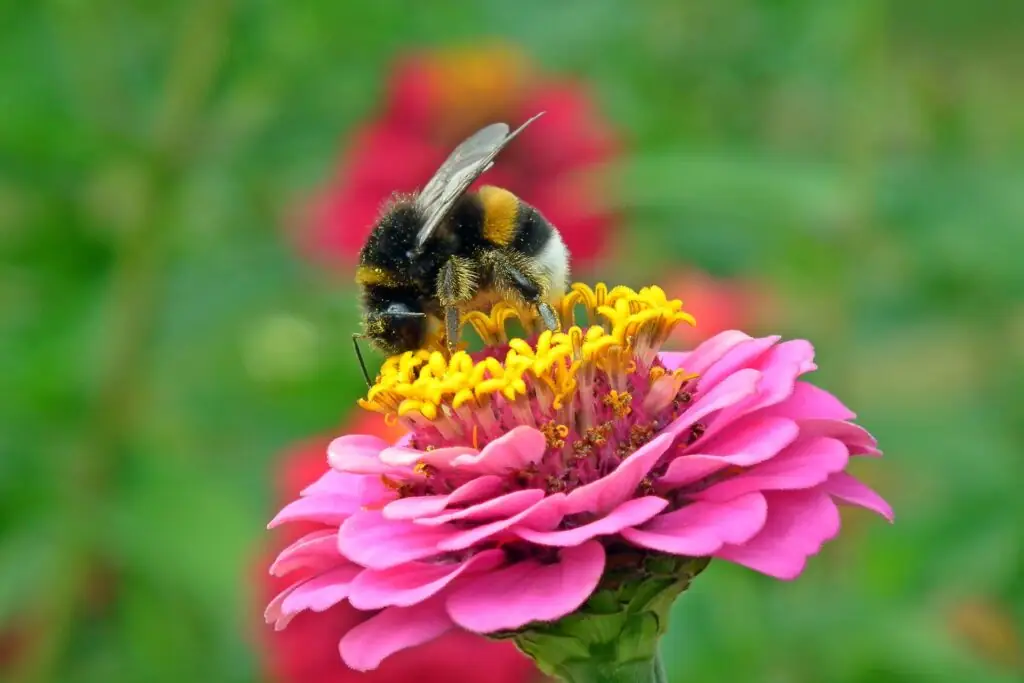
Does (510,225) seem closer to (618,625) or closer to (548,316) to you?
(548,316)

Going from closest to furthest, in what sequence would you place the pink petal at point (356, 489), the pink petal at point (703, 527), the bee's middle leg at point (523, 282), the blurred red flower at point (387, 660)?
the pink petal at point (703, 527)
the pink petal at point (356, 489)
the bee's middle leg at point (523, 282)
the blurred red flower at point (387, 660)

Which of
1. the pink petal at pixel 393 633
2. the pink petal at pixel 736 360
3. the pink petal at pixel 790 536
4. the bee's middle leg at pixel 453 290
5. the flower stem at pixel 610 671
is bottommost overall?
the flower stem at pixel 610 671

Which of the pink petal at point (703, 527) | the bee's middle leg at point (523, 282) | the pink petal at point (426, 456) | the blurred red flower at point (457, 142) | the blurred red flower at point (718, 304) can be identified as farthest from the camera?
the blurred red flower at point (457, 142)

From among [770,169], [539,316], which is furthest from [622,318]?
[770,169]

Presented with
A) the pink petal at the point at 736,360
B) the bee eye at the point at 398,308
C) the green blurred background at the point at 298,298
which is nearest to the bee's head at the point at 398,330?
the bee eye at the point at 398,308

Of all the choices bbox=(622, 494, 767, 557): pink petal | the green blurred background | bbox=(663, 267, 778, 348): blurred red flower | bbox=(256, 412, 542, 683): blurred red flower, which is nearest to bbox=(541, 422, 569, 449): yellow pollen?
bbox=(622, 494, 767, 557): pink petal

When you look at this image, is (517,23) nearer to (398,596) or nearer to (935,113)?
(935,113)

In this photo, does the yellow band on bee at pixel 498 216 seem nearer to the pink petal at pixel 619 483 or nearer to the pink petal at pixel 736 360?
the pink petal at pixel 736 360
